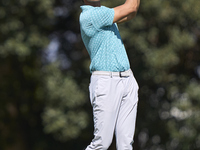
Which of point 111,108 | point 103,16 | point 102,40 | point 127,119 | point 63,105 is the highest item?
point 103,16

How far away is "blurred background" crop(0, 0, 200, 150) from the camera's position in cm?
845

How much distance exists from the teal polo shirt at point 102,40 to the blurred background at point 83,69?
4.99 m

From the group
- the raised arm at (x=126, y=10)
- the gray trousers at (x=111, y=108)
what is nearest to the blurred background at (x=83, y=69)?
the raised arm at (x=126, y=10)

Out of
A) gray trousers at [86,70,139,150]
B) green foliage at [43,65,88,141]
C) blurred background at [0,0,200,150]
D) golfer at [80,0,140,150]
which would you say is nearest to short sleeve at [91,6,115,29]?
golfer at [80,0,140,150]

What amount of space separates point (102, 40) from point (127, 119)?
2.17 ft

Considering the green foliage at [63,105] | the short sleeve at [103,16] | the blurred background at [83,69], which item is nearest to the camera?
the short sleeve at [103,16]

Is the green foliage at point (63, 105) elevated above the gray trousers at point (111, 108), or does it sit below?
below

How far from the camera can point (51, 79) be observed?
8.77m

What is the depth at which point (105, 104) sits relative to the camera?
10.4ft

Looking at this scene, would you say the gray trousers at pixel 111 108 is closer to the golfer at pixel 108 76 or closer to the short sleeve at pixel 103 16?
the golfer at pixel 108 76

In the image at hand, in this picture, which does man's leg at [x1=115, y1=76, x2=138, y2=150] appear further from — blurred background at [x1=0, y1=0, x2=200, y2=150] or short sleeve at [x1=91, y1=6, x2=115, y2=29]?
blurred background at [x1=0, y1=0, x2=200, y2=150]

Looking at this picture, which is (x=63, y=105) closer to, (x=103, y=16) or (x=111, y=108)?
(x=111, y=108)

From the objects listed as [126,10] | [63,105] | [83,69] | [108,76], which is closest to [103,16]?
[126,10]

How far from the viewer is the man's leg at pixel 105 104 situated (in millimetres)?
3166
